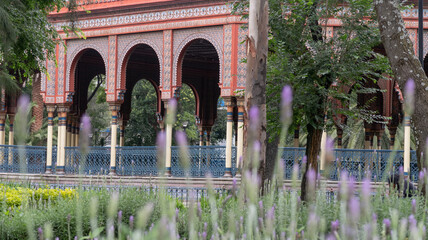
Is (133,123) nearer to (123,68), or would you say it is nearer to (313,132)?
(123,68)

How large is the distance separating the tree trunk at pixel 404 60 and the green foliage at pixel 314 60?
58.5 inches

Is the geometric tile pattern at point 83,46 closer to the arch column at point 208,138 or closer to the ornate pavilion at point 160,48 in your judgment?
the ornate pavilion at point 160,48

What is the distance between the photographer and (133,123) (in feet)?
101

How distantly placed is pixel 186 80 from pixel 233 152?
27.2 feet

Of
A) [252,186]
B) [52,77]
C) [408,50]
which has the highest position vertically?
[52,77]

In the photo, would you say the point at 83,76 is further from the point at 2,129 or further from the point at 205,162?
the point at 205,162

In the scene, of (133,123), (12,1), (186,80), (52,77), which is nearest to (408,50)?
(12,1)

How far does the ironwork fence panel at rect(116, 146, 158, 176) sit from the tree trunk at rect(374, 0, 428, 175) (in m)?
11.1

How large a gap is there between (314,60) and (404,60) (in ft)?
6.66

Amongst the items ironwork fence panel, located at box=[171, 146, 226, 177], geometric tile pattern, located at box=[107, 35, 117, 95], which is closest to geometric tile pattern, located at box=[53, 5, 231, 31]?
geometric tile pattern, located at box=[107, 35, 117, 95]

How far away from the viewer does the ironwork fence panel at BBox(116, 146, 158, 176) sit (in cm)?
1733

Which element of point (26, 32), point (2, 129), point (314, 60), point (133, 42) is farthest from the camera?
point (2, 129)

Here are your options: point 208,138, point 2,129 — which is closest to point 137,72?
point 208,138

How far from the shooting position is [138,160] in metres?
17.6
